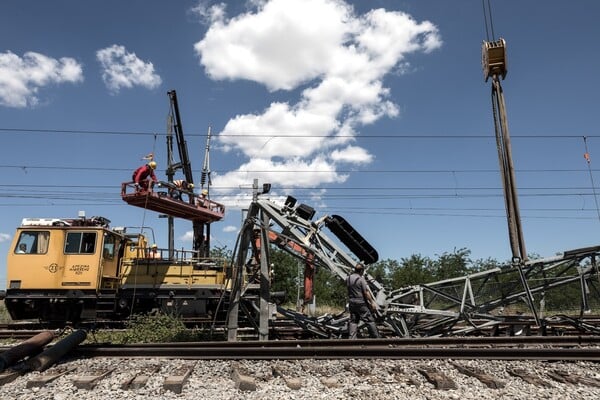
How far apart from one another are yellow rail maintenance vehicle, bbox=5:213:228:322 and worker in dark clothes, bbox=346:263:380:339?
5.36 meters

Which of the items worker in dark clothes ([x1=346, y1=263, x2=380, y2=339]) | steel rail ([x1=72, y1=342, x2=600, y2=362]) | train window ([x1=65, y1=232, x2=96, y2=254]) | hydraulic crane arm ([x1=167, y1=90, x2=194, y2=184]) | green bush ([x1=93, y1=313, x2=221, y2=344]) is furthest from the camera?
hydraulic crane arm ([x1=167, y1=90, x2=194, y2=184])

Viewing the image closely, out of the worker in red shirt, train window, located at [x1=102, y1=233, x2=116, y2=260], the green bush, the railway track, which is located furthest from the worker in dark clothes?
train window, located at [x1=102, y1=233, x2=116, y2=260]

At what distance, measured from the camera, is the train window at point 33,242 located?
12.6 meters

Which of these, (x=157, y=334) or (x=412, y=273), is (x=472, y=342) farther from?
(x=412, y=273)

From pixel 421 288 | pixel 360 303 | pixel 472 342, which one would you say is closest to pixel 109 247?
pixel 360 303

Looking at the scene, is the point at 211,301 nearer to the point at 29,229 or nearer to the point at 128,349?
the point at 29,229

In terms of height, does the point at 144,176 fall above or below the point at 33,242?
above

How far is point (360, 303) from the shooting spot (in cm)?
889

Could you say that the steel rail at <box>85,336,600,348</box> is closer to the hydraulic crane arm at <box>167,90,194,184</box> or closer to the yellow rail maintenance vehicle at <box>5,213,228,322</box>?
the yellow rail maintenance vehicle at <box>5,213,228,322</box>

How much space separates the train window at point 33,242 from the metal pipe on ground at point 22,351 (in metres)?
7.16

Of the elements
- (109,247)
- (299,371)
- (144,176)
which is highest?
(144,176)

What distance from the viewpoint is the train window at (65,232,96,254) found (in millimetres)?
12914

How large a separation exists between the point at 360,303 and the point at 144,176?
24.3 feet

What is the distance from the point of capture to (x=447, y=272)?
34.9 m
